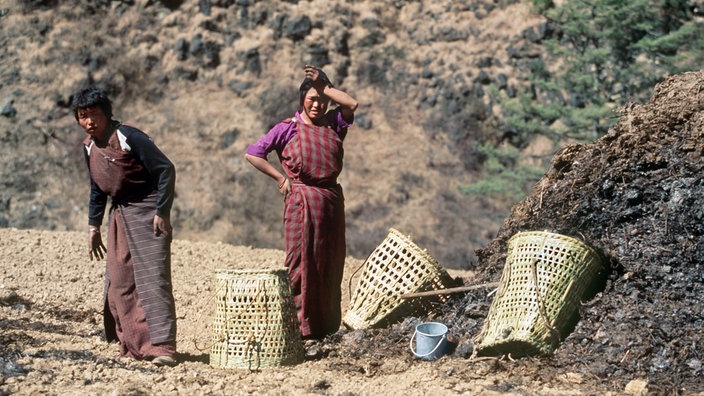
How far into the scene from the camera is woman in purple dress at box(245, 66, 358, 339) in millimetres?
5809

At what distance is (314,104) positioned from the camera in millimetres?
→ 5891

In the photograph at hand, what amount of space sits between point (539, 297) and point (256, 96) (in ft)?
44.6

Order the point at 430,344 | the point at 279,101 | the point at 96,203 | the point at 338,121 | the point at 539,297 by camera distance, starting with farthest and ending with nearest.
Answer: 1. the point at 279,101
2. the point at 338,121
3. the point at 96,203
4. the point at 430,344
5. the point at 539,297

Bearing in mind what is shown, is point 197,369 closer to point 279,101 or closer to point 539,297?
point 539,297

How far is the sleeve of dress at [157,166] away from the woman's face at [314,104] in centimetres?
103

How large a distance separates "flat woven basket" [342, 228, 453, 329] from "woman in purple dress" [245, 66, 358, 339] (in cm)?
23

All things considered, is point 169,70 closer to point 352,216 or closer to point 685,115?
point 352,216

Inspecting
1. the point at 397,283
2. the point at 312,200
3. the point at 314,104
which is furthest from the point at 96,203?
the point at 397,283

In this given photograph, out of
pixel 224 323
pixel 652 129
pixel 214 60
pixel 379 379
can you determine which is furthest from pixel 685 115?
pixel 214 60

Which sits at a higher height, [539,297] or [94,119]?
[94,119]

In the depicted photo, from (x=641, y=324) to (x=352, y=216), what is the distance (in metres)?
11.3

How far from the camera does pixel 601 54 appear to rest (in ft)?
46.4

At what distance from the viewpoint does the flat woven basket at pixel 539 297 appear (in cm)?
487

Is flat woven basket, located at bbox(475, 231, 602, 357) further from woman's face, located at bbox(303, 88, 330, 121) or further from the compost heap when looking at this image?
woman's face, located at bbox(303, 88, 330, 121)
